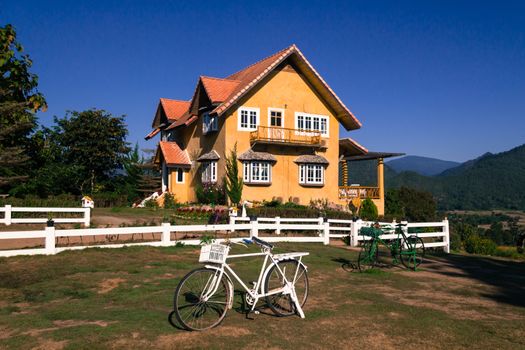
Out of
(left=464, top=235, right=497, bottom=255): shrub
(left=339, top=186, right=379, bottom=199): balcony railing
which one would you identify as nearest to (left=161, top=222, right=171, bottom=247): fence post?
(left=464, top=235, right=497, bottom=255): shrub

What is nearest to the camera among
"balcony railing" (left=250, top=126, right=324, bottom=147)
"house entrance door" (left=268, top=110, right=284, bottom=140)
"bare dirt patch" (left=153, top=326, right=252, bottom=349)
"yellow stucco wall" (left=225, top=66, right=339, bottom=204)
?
"bare dirt patch" (left=153, top=326, right=252, bottom=349)

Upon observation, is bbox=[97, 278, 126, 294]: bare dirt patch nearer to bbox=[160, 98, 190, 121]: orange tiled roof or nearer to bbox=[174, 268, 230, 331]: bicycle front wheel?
bbox=[174, 268, 230, 331]: bicycle front wheel

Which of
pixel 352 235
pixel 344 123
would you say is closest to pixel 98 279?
pixel 352 235

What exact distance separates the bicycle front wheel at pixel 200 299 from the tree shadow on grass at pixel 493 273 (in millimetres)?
5516

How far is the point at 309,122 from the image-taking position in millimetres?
33188

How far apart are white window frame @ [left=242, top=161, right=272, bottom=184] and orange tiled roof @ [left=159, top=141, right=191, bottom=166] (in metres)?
6.19

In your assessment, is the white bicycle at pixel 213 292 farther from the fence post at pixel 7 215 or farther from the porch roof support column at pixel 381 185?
the porch roof support column at pixel 381 185

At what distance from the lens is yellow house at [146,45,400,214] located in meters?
30.6

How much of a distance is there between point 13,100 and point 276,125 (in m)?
15.7

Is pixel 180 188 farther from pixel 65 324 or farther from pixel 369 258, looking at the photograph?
pixel 65 324

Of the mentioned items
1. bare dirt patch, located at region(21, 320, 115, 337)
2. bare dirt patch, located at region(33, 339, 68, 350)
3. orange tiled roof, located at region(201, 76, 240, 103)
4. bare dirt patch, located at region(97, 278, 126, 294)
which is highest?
orange tiled roof, located at region(201, 76, 240, 103)

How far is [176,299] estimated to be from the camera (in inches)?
253

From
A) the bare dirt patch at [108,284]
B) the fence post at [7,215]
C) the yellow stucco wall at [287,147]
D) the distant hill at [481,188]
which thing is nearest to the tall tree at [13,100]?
the fence post at [7,215]

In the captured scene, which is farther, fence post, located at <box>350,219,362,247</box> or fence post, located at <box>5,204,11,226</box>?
fence post, located at <box>5,204,11,226</box>
